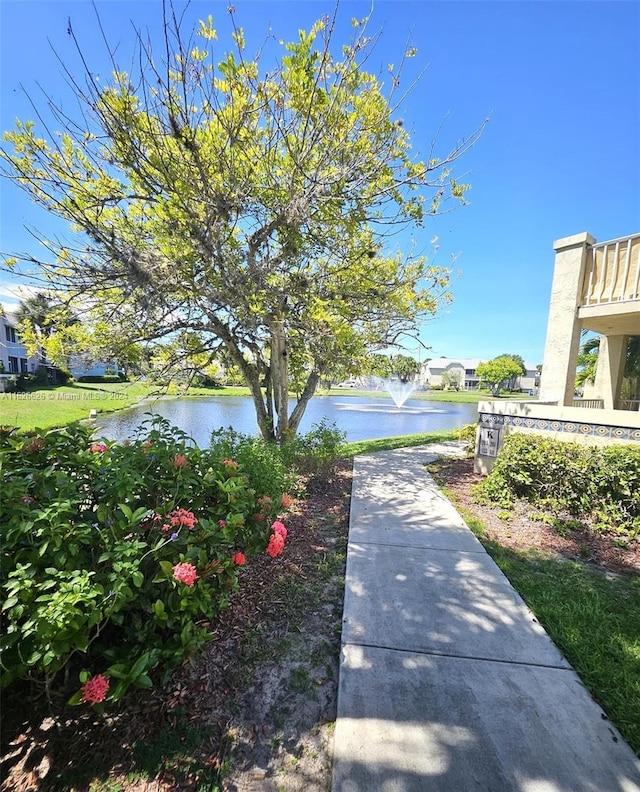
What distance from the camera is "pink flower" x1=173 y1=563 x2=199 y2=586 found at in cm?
171

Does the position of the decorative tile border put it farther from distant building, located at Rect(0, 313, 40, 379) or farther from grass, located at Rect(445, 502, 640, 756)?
distant building, located at Rect(0, 313, 40, 379)

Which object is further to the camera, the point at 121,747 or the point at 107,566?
the point at 107,566

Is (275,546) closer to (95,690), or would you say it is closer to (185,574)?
(185,574)

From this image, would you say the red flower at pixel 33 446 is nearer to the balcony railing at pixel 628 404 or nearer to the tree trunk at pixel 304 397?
the tree trunk at pixel 304 397

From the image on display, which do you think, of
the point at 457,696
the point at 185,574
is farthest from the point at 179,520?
the point at 457,696

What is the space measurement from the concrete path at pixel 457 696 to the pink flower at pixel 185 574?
1.04 metres

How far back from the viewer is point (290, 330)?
6.38m

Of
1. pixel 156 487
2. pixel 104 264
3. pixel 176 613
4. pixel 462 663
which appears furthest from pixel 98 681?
pixel 104 264

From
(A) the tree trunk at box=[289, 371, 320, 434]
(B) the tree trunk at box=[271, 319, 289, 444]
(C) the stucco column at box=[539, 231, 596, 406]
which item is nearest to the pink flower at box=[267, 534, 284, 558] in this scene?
(B) the tree trunk at box=[271, 319, 289, 444]

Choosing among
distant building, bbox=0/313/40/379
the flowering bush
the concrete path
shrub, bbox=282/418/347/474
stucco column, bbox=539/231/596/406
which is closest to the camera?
the flowering bush

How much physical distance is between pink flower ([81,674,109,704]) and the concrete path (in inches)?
42.8

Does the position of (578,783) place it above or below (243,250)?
below

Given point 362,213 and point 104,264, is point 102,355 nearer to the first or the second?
point 104,264

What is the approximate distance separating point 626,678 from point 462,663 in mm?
913
